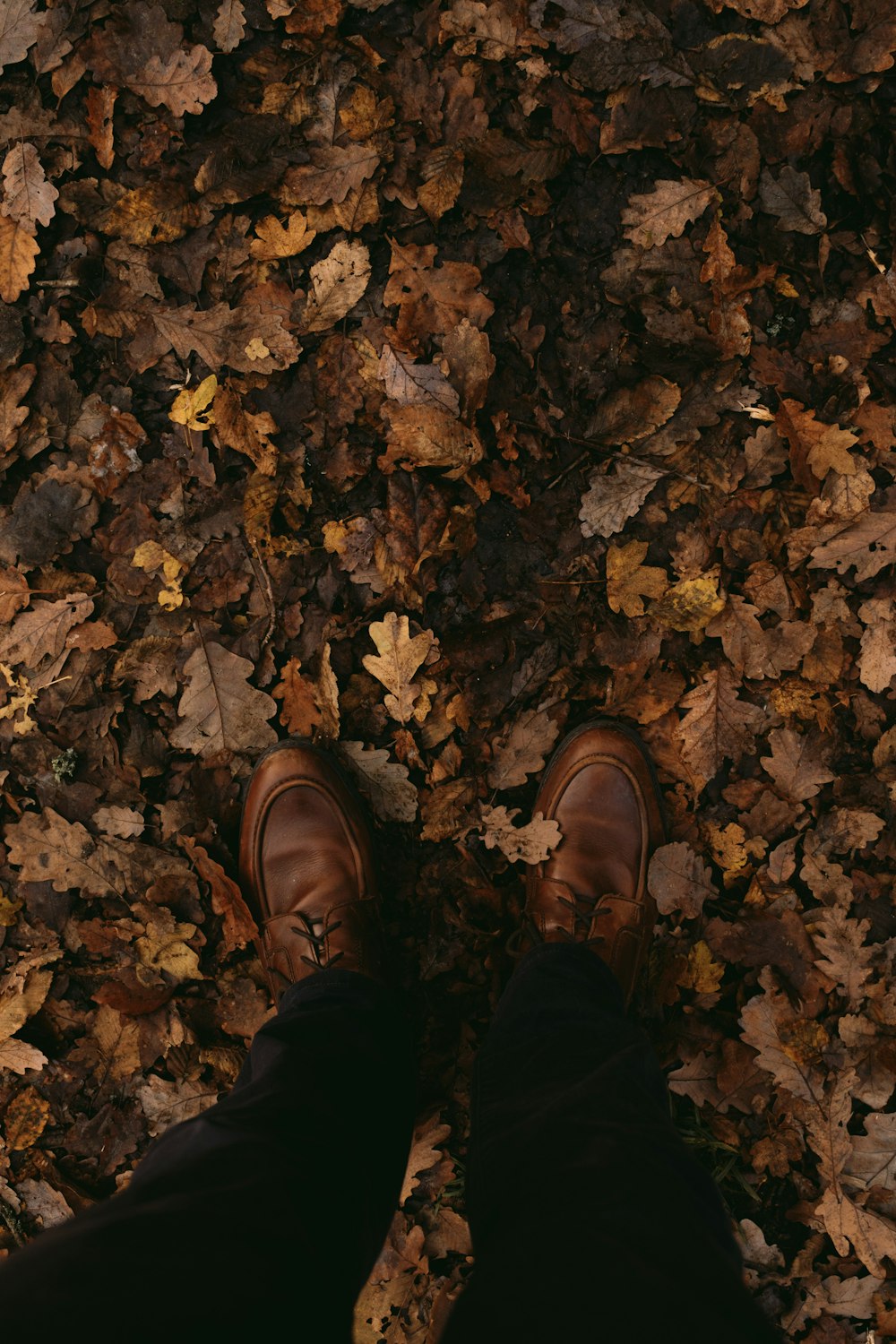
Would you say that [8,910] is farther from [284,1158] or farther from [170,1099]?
[284,1158]

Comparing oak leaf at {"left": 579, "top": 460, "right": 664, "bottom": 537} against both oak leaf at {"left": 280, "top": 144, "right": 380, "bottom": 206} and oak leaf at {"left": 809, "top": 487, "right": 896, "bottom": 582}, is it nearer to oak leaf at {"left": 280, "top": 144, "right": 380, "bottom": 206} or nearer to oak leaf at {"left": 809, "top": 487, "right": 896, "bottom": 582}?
oak leaf at {"left": 809, "top": 487, "right": 896, "bottom": 582}

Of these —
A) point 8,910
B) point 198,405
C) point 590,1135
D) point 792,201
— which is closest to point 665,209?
point 792,201

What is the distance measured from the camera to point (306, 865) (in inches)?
90.0

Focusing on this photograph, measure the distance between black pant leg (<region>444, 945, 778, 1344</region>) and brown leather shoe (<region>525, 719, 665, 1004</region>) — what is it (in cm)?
30

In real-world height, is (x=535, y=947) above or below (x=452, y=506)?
below

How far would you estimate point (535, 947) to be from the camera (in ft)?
7.00

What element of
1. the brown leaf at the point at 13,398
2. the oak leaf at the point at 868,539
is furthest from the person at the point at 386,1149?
the brown leaf at the point at 13,398

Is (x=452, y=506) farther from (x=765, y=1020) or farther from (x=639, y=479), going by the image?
(x=765, y=1020)

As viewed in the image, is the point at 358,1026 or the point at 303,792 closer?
the point at 358,1026

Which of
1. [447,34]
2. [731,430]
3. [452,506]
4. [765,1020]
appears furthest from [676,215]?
[765,1020]

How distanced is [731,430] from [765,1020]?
169 cm

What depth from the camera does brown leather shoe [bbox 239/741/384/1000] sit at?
2.23 metres

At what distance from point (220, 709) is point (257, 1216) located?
4.35 ft

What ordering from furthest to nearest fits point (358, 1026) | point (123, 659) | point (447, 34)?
point (123, 659)
point (447, 34)
point (358, 1026)
